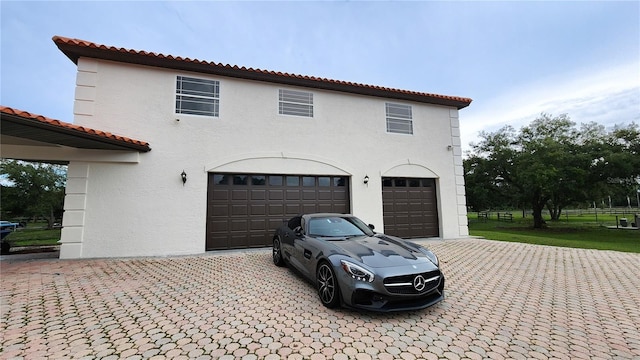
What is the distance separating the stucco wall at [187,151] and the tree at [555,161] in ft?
42.4

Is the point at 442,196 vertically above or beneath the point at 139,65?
beneath

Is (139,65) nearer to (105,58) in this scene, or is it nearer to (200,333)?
(105,58)

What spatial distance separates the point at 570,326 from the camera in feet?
10.0

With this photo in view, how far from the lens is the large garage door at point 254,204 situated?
26.0 ft

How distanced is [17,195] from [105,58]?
65.2ft

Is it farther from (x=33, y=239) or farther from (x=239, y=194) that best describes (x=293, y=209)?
(x=33, y=239)

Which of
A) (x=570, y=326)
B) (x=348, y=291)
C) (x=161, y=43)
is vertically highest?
(x=161, y=43)

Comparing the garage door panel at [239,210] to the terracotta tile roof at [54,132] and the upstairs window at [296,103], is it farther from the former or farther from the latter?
the upstairs window at [296,103]

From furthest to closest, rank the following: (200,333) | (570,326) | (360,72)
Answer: (360,72) → (570,326) → (200,333)

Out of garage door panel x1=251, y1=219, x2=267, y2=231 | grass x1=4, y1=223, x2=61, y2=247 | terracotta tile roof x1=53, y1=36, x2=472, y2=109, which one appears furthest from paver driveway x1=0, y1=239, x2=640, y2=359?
grass x1=4, y1=223, x2=61, y2=247

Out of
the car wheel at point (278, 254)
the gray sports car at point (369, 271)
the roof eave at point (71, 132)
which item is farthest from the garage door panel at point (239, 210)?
the gray sports car at point (369, 271)

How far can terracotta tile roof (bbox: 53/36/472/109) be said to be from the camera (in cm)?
691

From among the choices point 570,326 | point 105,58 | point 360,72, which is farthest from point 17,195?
point 570,326

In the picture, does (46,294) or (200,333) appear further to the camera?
(46,294)
